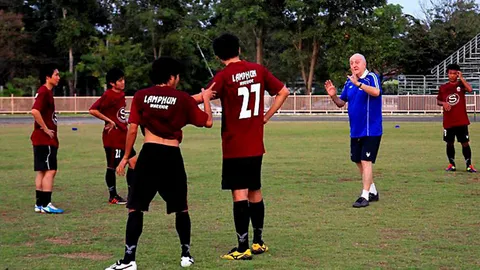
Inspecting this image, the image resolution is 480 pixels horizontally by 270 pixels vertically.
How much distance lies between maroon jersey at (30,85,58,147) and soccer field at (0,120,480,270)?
101 centimetres

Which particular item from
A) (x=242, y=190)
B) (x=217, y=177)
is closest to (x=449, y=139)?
(x=217, y=177)

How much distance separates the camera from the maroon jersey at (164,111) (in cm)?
698

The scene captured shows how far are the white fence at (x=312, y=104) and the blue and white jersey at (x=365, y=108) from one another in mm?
37353

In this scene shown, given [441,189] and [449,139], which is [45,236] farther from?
[449,139]

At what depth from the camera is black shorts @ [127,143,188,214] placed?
7.11 m

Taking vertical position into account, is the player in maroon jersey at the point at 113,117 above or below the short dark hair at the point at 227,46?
below

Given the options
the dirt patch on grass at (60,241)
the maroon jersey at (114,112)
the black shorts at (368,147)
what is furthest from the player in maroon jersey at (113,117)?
the black shorts at (368,147)

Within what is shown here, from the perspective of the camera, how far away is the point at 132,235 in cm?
702

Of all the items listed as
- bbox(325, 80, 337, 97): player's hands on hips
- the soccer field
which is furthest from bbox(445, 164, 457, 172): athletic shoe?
bbox(325, 80, 337, 97): player's hands on hips

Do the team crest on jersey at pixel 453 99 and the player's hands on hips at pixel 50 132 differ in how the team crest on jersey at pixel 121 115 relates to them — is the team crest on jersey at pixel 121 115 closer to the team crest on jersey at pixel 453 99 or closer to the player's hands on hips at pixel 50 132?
the player's hands on hips at pixel 50 132

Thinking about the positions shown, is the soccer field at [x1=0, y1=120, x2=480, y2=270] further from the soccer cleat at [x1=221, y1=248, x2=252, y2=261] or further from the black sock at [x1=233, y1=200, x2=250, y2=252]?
the black sock at [x1=233, y1=200, x2=250, y2=252]

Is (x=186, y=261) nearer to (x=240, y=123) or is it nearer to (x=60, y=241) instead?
(x=240, y=123)

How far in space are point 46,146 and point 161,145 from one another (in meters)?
4.07

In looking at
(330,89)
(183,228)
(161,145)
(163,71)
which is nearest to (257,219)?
(183,228)
